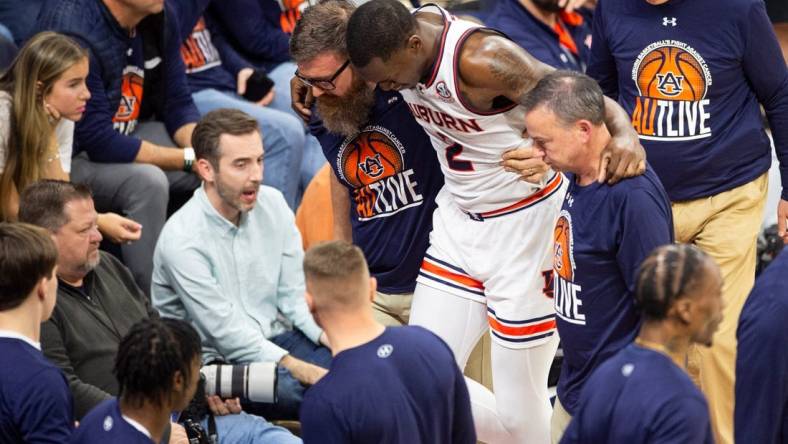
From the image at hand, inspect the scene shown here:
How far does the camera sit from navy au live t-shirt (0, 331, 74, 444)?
355cm

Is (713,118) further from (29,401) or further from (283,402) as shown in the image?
(29,401)

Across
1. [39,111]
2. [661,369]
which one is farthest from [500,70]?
[39,111]

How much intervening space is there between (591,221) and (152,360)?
132 cm

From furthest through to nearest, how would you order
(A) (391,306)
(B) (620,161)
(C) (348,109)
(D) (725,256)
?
1. (A) (391,306)
2. (D) (725,256)
3. (C) (348,109)
4. (B) (620,161)

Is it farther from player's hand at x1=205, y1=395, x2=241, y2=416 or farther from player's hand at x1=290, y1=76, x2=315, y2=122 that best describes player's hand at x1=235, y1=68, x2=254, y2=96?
player's hand at x1=205, y1=395, x2=241, y2=416

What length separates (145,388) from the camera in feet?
11.2

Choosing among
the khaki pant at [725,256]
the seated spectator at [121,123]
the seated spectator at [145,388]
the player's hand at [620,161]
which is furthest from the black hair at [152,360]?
the seated spectator at [121,123]

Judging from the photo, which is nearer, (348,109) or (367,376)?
(367,376)

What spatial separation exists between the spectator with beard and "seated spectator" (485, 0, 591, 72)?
2031mm

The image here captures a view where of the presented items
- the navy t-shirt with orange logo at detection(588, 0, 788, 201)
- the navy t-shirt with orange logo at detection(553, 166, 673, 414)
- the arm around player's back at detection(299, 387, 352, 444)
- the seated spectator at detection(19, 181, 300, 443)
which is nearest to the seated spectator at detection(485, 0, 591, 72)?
the navy t-shirt with orange logo at detection(588, 0, 788, 201)

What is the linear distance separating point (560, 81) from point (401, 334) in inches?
39.1

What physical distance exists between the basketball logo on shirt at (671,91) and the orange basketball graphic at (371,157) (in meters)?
0.99

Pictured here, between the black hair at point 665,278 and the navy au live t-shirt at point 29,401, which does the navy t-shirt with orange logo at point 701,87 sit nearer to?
the black hair at point 665,278

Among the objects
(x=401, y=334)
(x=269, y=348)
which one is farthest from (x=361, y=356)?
(x=269, y=348)
